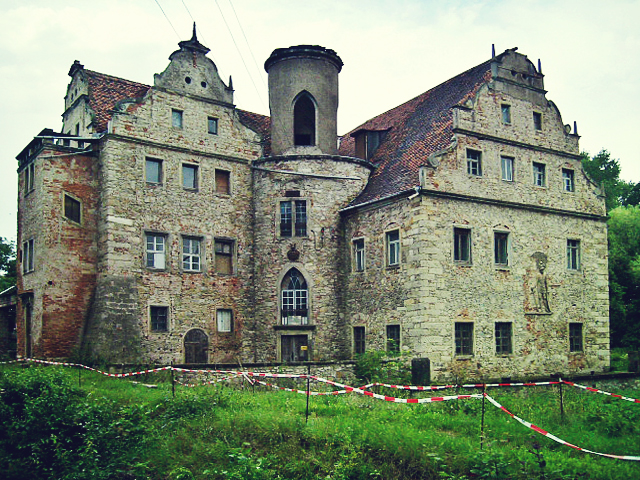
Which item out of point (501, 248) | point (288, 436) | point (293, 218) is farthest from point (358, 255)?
point (288, 436)

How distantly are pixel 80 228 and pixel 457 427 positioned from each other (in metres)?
16.5

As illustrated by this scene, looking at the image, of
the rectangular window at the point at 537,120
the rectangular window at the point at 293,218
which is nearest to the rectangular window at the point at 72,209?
the rectangular window at the point at 293,218

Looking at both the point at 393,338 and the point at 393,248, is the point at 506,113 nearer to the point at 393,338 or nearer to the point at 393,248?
the point at 393,248

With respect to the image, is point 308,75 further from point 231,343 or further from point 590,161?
point 590,161

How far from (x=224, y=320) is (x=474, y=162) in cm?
1143

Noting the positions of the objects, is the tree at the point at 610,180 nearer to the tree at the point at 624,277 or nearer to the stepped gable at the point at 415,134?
the tree at the point at 624,277

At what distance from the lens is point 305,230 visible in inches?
1093

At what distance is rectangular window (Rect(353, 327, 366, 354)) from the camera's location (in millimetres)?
26859

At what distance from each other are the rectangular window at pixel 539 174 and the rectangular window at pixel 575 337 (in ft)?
18.9

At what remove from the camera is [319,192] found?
91.7 ft

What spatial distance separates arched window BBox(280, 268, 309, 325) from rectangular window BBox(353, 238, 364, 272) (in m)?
2.16

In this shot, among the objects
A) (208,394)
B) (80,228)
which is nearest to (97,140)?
(80,228)

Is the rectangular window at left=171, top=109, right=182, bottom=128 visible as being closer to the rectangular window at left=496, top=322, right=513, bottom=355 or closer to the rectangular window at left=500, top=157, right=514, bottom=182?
the rectangular window at left=500, top=157, right=514, bottom=182

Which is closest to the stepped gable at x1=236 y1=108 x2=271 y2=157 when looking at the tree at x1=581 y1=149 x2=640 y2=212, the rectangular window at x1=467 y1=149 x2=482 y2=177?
the rectangular window at x1=467 y1=149 x2=482 y2=177
